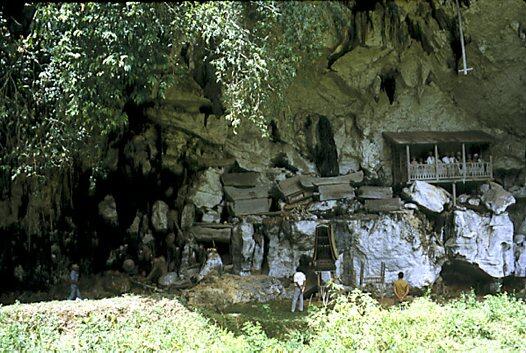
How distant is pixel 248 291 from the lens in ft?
42.4

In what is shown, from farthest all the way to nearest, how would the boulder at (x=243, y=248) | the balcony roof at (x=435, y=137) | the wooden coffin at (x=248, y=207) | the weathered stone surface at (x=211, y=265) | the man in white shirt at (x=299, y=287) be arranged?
the balcony roof at (x=435, y=137)
the wooden coffin at (x=248, y=207)
the boulder at (x=243, y=248)
the weathered stone surface at (x=211, y=265)
the man in white shirt at (x=299, y=287)

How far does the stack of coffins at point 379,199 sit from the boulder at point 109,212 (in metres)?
6.88

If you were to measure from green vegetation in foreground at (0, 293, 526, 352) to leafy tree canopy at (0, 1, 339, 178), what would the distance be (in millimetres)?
3762

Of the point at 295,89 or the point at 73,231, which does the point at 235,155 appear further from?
the point at 73,231

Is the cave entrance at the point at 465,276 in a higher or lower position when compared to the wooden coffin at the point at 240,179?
lower

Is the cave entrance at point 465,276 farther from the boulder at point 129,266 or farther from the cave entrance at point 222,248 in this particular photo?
the boulder at point 129,266

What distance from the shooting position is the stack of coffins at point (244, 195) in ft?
51.6

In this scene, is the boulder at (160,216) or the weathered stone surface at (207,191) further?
the weathered stone surface at (207,191)

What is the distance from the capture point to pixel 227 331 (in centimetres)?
955

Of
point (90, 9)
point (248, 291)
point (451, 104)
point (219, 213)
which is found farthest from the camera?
point (451, 104)

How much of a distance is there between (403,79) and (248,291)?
812 centimetres

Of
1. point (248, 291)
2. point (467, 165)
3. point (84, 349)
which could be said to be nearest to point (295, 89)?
point (467, 165)

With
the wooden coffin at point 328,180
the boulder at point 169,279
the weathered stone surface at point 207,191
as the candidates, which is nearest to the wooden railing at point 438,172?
the wooden coffin at point 328,180

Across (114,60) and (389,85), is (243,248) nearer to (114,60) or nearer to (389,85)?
(114,60)
